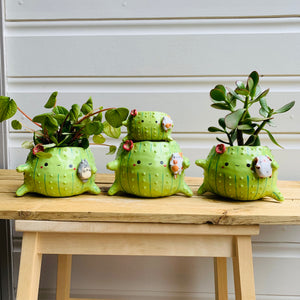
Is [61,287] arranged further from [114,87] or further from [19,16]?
[19,16]

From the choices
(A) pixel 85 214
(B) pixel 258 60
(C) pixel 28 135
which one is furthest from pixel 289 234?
(C) pixel 28 135

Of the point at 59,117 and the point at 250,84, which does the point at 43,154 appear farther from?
the point at 250,84

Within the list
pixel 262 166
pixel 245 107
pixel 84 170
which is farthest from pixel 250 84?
pixel 84 170

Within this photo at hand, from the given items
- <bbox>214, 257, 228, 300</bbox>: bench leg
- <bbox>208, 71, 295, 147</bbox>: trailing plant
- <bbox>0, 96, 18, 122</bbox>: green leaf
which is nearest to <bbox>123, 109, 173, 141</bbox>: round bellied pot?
<bbox>208, 71, 295, 147</bbox>: trailing plant

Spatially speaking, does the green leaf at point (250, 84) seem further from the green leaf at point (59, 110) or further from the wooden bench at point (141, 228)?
the green leaf at point (59, 110)

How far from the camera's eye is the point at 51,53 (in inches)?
34.4

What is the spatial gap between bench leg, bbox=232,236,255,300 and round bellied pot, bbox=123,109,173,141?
0.26 meters

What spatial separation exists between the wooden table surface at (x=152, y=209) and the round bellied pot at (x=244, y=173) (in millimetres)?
22

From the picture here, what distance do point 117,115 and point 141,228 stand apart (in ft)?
0.75

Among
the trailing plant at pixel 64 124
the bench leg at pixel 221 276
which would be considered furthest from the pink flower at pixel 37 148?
the bench leg at pixel 221 276

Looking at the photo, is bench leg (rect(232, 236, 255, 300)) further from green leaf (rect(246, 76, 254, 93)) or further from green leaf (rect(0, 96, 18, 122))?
green leaf (rect(0, 96, 18, 122))

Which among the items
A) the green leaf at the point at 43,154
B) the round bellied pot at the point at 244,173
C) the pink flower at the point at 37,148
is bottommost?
the round bellied pot at the point at 244,173

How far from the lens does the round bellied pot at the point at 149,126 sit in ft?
1.91

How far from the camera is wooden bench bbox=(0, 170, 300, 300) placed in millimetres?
483
